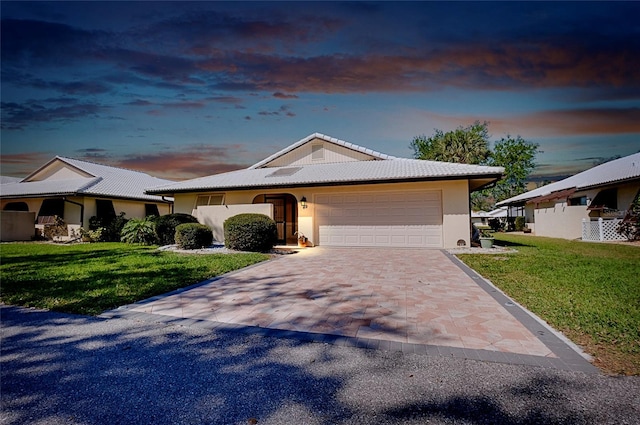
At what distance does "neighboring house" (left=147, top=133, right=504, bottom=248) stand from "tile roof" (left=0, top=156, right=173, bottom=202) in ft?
16.7

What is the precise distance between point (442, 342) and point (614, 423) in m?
1.42

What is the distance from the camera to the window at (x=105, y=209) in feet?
58.9

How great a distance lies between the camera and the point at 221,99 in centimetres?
1405

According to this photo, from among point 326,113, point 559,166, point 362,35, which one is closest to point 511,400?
point 362,35

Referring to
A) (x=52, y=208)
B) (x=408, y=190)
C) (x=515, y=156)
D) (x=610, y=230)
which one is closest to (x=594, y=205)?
(x=610, y=230)

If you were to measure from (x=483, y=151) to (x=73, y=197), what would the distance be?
125ft

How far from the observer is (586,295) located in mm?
4992

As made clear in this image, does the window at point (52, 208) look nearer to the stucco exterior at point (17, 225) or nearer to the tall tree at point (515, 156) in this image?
the stucco exterior at point (17, 225)

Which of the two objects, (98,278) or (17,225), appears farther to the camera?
(17,225)

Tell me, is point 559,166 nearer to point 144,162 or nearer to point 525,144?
point 525,144

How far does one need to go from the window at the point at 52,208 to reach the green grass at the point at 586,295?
2209 cm

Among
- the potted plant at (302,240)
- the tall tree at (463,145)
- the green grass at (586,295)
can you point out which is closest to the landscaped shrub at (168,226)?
the potted plant at (302,240)

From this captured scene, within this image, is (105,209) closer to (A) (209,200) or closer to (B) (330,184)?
(A) (209,200)

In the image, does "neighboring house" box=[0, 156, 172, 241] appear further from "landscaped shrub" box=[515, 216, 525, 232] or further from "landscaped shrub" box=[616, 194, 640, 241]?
"landscaped shrub" box=[515, 216, 525, 232]
